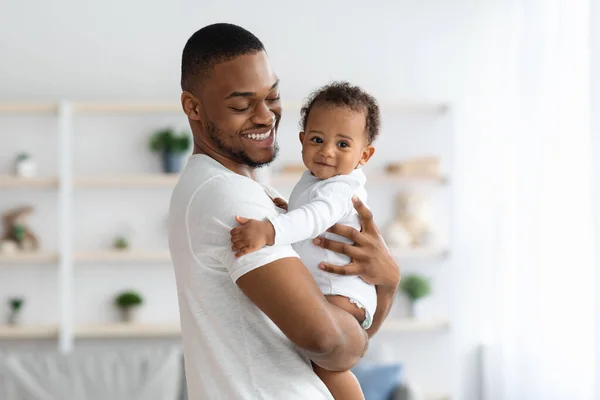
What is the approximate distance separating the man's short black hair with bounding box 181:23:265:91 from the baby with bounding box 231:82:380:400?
0.26 metres

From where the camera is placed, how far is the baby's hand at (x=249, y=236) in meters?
1.26

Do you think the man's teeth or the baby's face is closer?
the man's teeth

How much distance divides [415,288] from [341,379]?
3.15 metres

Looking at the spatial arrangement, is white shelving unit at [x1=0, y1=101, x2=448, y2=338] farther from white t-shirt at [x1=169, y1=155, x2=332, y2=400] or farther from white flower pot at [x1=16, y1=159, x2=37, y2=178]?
white t-shirt at [x1=169, y1=155, x2=332, y2=400]

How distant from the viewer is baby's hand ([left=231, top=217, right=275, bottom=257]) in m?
1.26

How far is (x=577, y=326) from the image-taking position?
3516 mm

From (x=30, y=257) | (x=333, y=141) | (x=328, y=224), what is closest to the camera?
(x=328, y=224)

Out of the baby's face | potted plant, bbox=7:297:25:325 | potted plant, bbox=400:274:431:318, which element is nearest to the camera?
the baby's face

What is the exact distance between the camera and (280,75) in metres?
4.67

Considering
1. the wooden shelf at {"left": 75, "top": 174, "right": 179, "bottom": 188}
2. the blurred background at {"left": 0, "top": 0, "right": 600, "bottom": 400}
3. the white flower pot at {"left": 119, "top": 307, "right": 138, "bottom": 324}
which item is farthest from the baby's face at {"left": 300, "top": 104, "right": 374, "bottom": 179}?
the white flower pot at {"left": 119, "top": 307, "right": 138, "bottom": 324}

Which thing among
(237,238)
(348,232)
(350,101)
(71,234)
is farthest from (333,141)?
(71,234)

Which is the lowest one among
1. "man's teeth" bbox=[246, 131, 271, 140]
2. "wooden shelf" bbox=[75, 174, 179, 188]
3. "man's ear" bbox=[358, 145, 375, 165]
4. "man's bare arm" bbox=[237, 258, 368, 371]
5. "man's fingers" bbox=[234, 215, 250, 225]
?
"wooden shelf" bbox=[75, 174, 179, 188]

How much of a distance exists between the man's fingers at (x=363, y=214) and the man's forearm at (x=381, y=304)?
112mm

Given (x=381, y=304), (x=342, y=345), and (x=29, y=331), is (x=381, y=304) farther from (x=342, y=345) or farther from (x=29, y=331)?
(x=29, y=331)
